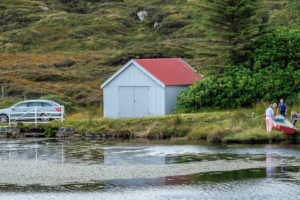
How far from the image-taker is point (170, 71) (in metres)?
33.6

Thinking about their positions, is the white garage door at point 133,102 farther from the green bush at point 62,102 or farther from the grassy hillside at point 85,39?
the green bush at point 62,102

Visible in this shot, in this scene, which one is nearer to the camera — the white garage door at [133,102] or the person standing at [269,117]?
the person standing at [269,117]

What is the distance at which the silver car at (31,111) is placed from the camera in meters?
30.5

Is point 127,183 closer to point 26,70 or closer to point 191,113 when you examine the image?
point 191,113

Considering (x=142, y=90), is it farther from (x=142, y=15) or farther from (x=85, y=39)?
(x=142, y=15)

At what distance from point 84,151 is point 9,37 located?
77.2 m

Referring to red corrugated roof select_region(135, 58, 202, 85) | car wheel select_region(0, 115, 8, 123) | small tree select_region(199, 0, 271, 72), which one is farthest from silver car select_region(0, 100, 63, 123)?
small tree select_region(199, 0, 271, 72)

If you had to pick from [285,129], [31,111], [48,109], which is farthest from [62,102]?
[285,129]

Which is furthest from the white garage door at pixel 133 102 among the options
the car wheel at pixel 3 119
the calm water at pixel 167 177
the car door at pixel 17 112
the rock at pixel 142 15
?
the rock at pixel 142 15

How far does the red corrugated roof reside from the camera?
1252 inches

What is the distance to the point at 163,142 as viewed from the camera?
79.9ft

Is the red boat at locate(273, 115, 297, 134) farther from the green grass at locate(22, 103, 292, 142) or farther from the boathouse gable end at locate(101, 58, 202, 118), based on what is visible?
the boathouse gable end at locate(101, 58, 202, 118)

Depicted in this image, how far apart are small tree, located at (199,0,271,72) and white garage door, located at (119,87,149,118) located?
211 inches

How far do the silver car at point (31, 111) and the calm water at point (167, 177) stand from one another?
23.2ft
